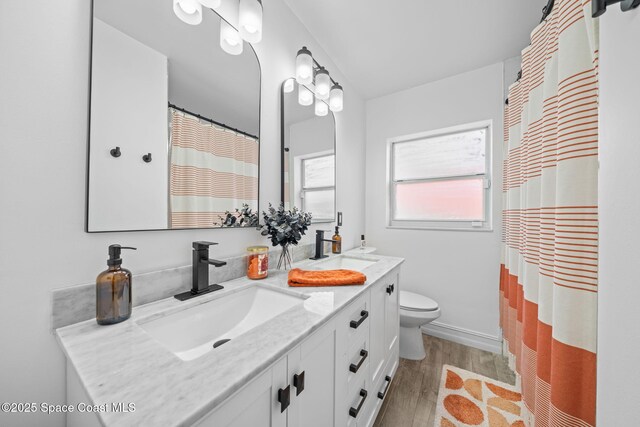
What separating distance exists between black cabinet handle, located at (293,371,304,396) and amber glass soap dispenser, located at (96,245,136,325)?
1.70 feet

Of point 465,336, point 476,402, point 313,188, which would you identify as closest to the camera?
point 476,402

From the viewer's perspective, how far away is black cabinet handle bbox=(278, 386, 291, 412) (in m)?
0.56

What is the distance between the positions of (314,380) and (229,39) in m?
1.44

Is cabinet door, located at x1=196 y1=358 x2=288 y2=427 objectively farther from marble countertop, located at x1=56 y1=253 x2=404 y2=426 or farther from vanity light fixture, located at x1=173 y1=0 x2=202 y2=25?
vanity light fixture, located at x1=173 y1=0 x2=202 y2=25

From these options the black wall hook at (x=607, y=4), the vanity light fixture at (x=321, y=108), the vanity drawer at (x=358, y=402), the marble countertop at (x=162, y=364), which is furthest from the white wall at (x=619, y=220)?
the vanity light fixture at (x=321, y=108)

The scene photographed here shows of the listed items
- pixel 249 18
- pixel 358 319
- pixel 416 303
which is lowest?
pixel 416 303

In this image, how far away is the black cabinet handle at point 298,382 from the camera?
607 mm

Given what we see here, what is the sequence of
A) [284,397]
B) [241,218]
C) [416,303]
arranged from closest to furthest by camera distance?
1. [284,397]
2. [241,218]
3. [416,303]

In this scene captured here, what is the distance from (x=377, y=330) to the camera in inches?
48.2

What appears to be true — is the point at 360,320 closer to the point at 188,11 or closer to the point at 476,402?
the point at 476,402

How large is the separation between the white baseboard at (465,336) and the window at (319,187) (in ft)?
4.87

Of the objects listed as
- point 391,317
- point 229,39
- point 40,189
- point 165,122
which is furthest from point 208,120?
point 391,317

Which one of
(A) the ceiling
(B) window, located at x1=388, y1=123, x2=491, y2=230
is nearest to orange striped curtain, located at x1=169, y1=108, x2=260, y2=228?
(A) the ceiling

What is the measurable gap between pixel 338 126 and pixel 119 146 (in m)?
1.61
